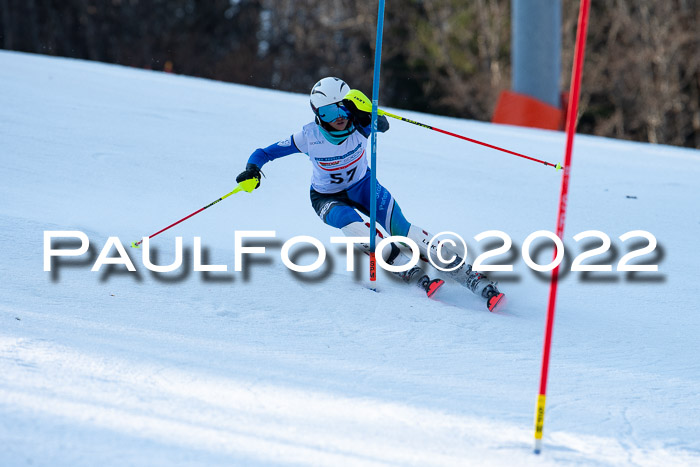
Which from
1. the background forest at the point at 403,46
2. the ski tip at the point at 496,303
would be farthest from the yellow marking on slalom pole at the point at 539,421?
the background forest at the point at 403,46

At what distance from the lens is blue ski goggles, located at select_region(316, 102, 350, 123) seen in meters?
4.33

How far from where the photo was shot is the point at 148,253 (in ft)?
15.0

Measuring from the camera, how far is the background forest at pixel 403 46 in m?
21.5

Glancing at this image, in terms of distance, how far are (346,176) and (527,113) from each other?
719 centimetres

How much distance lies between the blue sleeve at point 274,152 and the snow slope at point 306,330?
0.59 m

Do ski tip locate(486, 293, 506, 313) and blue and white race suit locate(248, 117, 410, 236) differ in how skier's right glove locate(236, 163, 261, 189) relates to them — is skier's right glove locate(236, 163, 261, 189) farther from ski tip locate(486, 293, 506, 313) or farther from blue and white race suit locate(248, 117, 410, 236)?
ski tip locate(486, 293, 506, 313)

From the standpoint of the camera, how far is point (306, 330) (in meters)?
3.65

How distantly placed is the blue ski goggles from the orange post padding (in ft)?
23.9

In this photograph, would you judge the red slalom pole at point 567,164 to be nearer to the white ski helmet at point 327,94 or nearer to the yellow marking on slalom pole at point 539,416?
the yellow marking on slalom pole at point 539,416

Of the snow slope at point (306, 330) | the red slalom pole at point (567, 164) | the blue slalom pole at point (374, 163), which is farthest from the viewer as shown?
the blue slalom pole at point (374, 163)

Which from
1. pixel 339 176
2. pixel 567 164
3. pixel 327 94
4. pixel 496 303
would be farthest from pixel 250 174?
pixel 567 164

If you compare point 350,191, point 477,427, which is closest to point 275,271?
point 350,191

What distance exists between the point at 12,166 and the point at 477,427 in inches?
187

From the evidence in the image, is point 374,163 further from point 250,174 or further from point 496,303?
point 496,303
